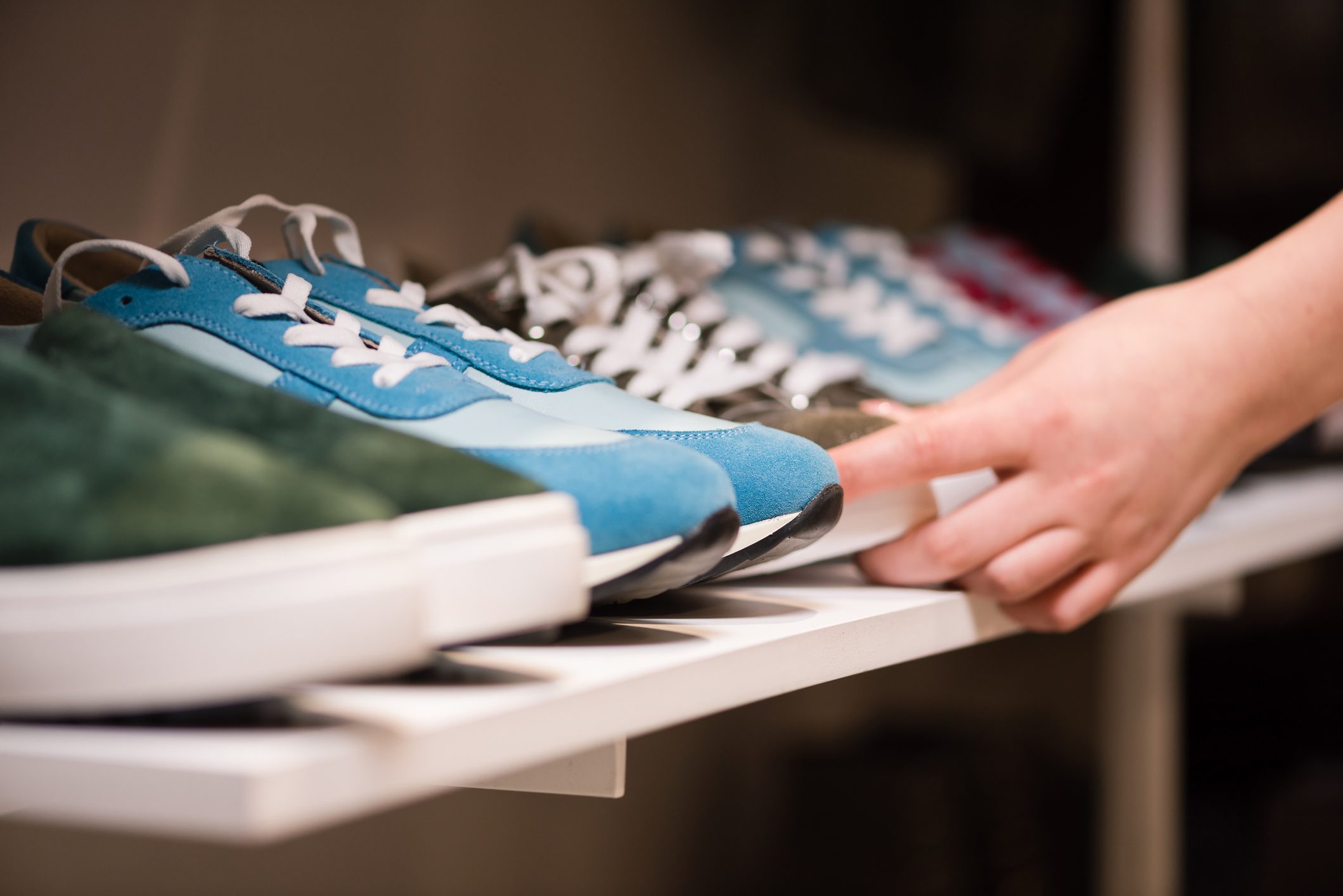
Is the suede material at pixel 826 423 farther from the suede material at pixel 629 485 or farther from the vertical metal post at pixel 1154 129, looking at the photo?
the vertical metal post at pixel 1154 129

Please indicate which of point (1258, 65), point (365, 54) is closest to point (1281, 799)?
point (1258, 65)

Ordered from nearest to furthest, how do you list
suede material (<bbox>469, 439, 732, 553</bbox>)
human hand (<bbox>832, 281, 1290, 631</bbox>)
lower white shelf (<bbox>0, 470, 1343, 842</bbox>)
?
lower white shelf (<bbox>0, 470, 1343, 842</bbox>) < suede material (<bbox>469, 439, 732, 553</bbox>) < human hand (<bbox>832, 281, 1290, 631</bbox>)

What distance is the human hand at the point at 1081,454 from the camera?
1.86 ft

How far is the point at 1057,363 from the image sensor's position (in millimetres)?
594

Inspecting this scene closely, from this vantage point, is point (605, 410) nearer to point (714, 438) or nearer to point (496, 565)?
point (714, 438)

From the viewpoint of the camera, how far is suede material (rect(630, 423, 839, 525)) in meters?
0.42

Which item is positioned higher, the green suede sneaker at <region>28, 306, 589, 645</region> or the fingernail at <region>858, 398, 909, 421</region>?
the fingernail at <region>858, 398, 909, 421</region>

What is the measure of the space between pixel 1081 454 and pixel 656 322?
0.25 metres

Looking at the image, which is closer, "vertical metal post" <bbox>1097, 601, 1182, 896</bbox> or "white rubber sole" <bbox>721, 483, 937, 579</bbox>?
"white rubber sole" <bbox>721, 483, 937, 579</bbox>

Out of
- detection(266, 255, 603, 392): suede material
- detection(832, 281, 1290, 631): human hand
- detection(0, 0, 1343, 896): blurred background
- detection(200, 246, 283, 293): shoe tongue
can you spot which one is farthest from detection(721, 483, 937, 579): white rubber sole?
detection(0, 0, 1343, 896): blurred background

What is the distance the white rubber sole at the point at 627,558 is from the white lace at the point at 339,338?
10cm

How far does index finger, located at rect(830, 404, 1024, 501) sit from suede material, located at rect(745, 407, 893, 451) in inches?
0.4

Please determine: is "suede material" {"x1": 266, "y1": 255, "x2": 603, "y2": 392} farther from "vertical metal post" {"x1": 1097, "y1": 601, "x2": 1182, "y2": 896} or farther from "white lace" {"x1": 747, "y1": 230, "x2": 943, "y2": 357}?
"vertical metal post" {"x1": 1097, "y1": 601, "x2": 1182, "y2": 896}

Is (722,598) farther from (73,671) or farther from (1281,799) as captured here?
(1281,799)
